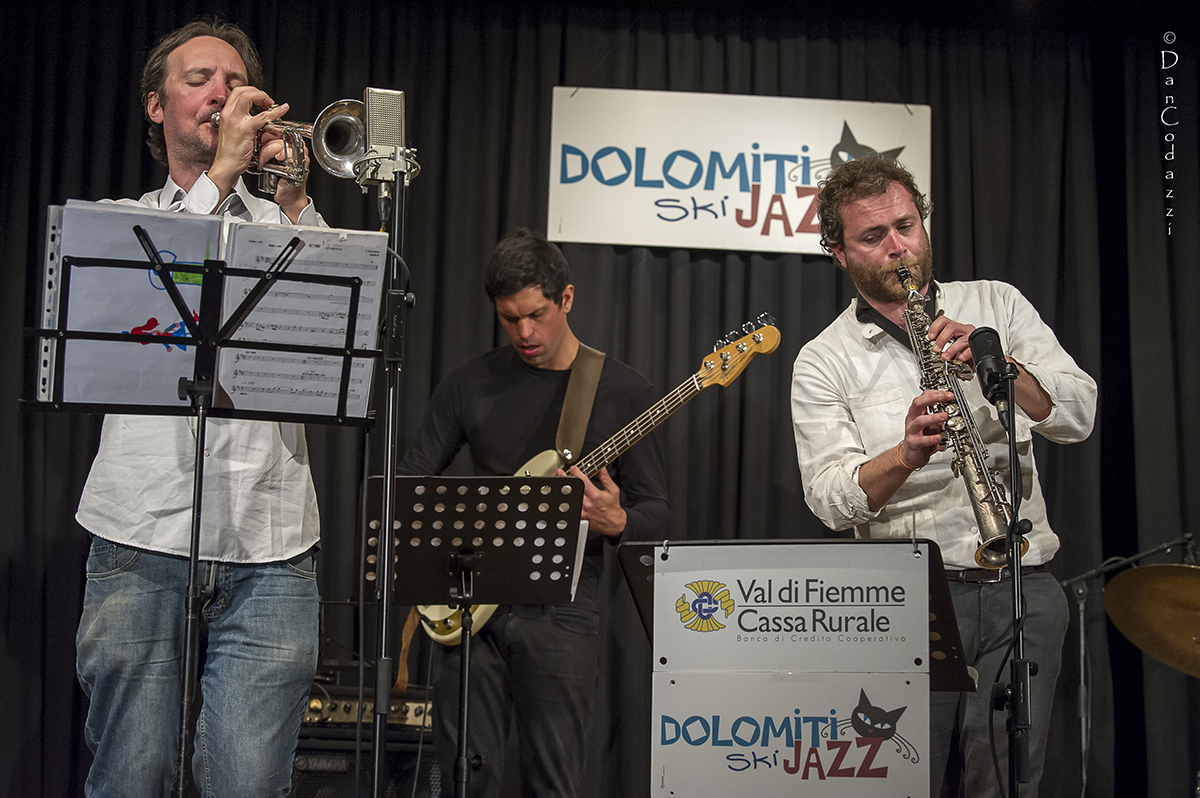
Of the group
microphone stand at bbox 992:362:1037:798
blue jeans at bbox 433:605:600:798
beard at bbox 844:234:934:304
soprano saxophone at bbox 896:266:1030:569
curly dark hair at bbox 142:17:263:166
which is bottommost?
blue jeans at bbox 433:605:600:798

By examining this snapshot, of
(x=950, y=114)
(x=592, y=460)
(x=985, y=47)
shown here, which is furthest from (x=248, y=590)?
(x=985, y=47)

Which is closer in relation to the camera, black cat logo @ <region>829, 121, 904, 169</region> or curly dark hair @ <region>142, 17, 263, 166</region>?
curly dark hair @ <region>142, 17, 263, 166</region>

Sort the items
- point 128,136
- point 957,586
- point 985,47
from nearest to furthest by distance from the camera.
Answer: point 957,586 < point 128,136 < point 985,47

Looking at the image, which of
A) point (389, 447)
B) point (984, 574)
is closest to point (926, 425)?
point (984, 574)

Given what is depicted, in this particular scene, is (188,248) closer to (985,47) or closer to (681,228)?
(681,228)

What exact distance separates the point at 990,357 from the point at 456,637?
1.84m

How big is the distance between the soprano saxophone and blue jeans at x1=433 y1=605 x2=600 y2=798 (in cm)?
125

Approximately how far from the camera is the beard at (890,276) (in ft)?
9.47

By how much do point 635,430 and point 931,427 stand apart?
1.23m

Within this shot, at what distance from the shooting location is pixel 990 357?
2184mm

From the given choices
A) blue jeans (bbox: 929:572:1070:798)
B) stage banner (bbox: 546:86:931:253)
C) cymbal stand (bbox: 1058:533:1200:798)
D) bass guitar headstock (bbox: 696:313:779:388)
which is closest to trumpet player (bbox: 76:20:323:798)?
blue jeans (bbox: 929:572:1070:798)

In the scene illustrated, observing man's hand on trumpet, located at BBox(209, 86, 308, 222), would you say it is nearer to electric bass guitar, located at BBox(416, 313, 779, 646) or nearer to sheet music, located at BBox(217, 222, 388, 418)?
sheet music, located at BBox(217, 222, 388, 418)

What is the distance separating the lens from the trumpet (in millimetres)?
2193

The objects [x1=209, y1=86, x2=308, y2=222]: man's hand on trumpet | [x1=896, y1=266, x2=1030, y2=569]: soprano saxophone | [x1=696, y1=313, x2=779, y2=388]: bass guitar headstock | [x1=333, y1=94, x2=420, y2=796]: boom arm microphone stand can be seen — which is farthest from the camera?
[x1=696, y1=313, x2=779, y2=388]: bass guitar headstock
